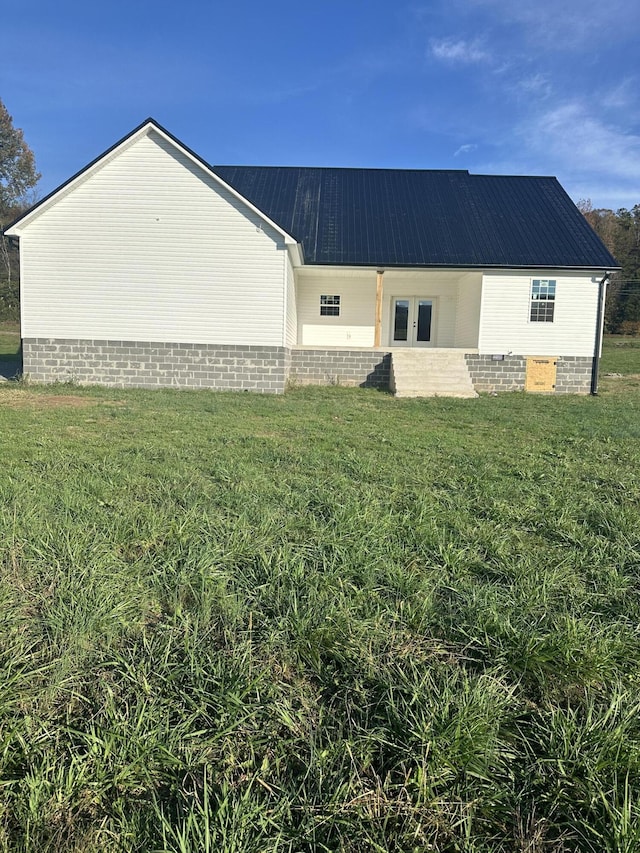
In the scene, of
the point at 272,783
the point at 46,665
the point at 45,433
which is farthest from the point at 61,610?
the point at 45,433

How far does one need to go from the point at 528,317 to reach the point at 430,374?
12.4 feet

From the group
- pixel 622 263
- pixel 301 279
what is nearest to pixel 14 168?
pixel 301 279

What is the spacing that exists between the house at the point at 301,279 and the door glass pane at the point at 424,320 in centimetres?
5

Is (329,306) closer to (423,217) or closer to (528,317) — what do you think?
(423,217)

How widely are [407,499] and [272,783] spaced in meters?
3.13

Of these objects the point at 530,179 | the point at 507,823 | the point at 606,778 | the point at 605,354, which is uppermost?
the point at 530,179

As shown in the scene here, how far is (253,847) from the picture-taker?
5.25 ft

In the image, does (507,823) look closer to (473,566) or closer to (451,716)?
(451,716)

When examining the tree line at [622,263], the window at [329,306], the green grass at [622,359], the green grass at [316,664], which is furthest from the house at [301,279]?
the tree line at [622,263]

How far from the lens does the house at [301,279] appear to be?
534 inches

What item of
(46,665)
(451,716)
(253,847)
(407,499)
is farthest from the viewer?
(407,499)

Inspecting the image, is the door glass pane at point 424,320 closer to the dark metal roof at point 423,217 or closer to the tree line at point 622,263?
the dark metal roof at point 423,217

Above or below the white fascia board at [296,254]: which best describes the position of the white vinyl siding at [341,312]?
below

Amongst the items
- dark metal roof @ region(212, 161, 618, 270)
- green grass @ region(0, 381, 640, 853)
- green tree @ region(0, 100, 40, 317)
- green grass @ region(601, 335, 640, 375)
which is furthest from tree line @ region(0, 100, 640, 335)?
green grass @ region(0, 381, 640, 853)
